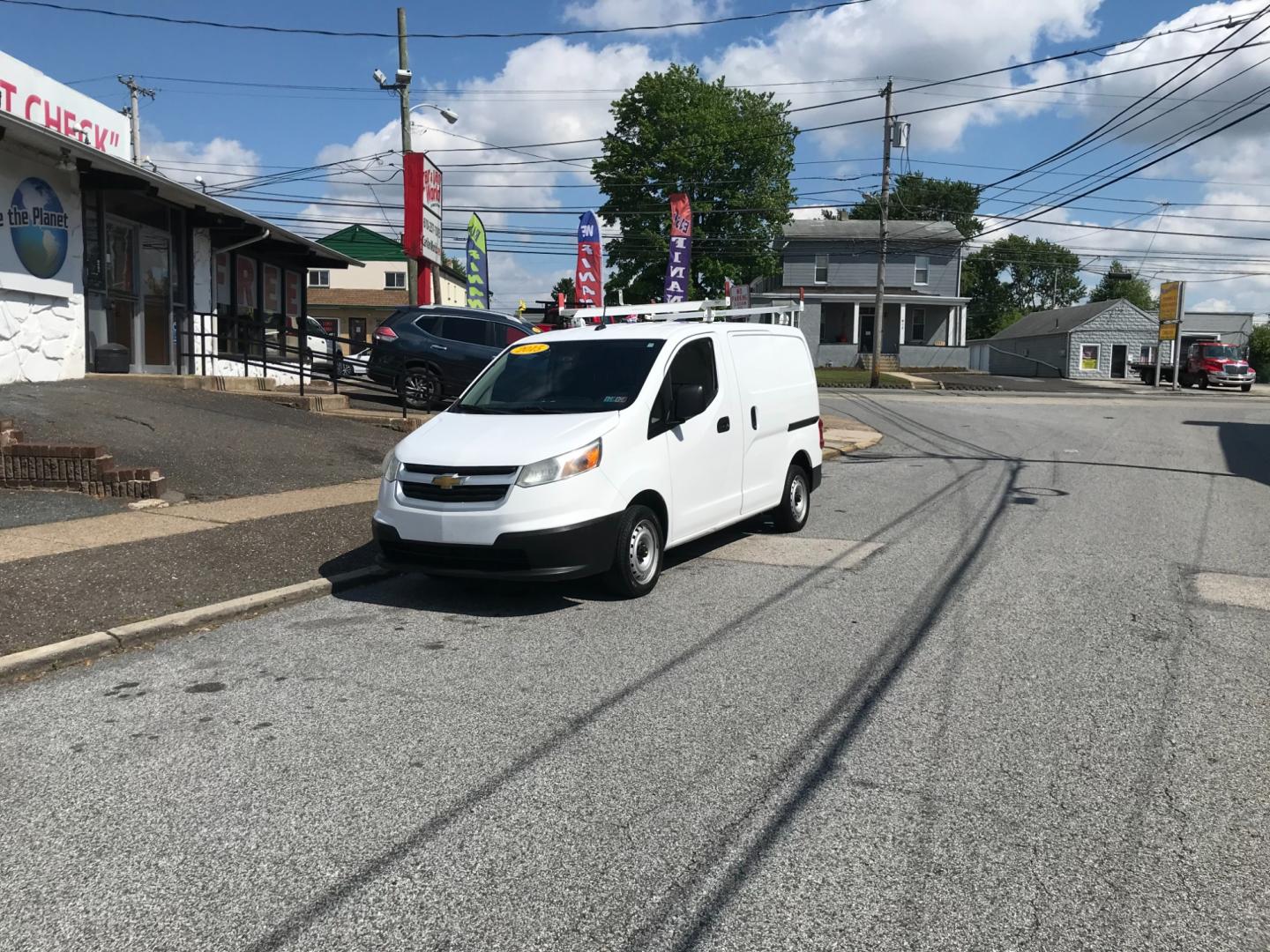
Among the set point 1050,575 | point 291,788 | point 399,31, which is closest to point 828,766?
point 291,788

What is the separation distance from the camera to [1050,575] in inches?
310

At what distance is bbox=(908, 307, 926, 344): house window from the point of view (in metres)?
53.9

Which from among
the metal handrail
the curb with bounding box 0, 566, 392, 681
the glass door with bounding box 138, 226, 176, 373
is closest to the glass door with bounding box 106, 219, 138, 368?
the glass door with bounding box 138, 226, 176, 373

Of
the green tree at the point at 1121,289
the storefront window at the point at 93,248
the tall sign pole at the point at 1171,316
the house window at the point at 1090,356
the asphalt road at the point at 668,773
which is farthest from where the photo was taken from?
the green tree at the point at 1121,289

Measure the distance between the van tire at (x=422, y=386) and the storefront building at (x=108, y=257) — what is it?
96.0 inches

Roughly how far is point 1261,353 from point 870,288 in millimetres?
29734

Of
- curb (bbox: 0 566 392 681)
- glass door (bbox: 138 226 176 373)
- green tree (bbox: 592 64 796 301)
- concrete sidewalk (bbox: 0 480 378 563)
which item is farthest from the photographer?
green tree (bbox: 592 64 796 301)

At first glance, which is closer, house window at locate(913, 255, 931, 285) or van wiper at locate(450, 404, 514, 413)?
van wiper at locate(450, 404, 514, 413)

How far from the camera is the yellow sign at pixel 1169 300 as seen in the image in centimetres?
4612

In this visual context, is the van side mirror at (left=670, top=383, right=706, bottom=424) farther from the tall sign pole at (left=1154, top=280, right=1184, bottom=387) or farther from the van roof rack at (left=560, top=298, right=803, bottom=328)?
the tall sign pole at (left=1154, top=280, right=1184, bottom=387)

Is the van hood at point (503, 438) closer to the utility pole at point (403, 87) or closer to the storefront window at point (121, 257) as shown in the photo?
the storefront window at point (121, 257)

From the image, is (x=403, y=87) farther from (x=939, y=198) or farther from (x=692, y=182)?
(x=939, y=198)

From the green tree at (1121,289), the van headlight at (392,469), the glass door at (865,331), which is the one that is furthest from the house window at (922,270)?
the green tree at (1121,289)

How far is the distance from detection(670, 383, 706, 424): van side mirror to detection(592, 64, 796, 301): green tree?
44.3 meters
